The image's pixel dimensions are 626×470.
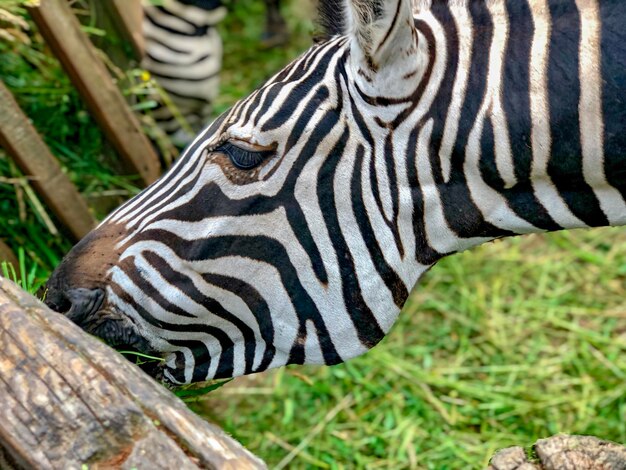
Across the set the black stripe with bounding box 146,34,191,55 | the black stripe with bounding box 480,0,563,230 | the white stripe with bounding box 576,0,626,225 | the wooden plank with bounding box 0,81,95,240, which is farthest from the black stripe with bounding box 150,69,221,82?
the white stripe with bounding box 576,0,626,225

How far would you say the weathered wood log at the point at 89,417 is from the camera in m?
1.51

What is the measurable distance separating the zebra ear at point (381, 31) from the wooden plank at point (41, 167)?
→ 5.69 feet

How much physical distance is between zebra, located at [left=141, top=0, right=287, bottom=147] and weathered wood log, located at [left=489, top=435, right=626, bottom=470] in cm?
285

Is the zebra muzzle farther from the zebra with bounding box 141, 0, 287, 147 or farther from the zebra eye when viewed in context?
the zebra with bounding box 141, 0, 287, 147

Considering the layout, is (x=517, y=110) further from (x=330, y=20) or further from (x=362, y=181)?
(x=330, y=20)

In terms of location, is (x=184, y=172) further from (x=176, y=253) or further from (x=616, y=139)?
(x=616, y=139)

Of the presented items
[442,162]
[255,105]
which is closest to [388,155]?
[442,162]

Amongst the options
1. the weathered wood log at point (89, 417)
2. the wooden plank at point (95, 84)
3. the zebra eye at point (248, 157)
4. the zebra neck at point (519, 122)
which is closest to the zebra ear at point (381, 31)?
the zebra neck at point (519, 122)

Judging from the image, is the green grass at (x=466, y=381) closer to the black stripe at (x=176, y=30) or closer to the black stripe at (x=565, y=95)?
the black stripe at (x=565, y=95)

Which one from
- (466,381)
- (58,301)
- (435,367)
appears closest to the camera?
(58,301)

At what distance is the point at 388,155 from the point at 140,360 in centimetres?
95

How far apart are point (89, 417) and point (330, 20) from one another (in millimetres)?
1274

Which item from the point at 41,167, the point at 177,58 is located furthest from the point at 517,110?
the point at 177,58

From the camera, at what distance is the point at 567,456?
1.87 m
